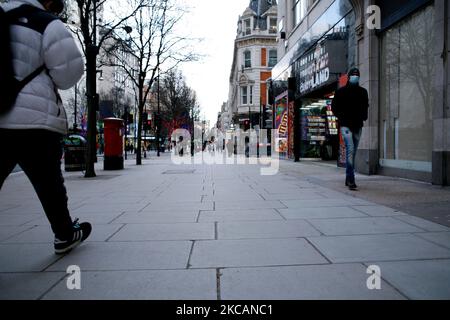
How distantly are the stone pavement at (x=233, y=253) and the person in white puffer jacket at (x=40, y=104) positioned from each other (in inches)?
25.9

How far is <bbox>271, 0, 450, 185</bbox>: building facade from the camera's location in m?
7.23

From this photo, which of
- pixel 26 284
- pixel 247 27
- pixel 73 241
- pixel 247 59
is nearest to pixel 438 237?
pixel 73 241

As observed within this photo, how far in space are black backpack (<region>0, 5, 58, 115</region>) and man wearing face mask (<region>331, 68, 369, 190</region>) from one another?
557 cm

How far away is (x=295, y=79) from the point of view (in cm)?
1892

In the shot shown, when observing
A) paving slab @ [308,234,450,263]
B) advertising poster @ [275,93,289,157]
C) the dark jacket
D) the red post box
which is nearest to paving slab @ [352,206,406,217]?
paving slab @ [308,234,450,263]

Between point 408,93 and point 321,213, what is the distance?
548 centimetres

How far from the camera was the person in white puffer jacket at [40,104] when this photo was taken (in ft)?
8.64

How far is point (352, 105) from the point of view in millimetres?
7023

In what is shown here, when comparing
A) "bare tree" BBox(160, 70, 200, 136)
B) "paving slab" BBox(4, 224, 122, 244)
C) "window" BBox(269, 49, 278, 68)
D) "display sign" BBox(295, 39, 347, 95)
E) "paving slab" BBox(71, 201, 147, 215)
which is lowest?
"paving slab" BBox(71, 201, 147, 215)

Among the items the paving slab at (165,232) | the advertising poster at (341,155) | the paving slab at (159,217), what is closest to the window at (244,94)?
the advertising poster at (341,155)

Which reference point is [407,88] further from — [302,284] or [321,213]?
[302,284]

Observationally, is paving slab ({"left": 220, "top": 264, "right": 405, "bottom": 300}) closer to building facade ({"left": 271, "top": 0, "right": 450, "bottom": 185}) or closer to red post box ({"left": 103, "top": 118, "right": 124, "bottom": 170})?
building facade ({"left": 271, "top": 0, "right": 450, "bottom": 185})

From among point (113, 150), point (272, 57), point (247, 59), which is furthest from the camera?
point (247, 59)
